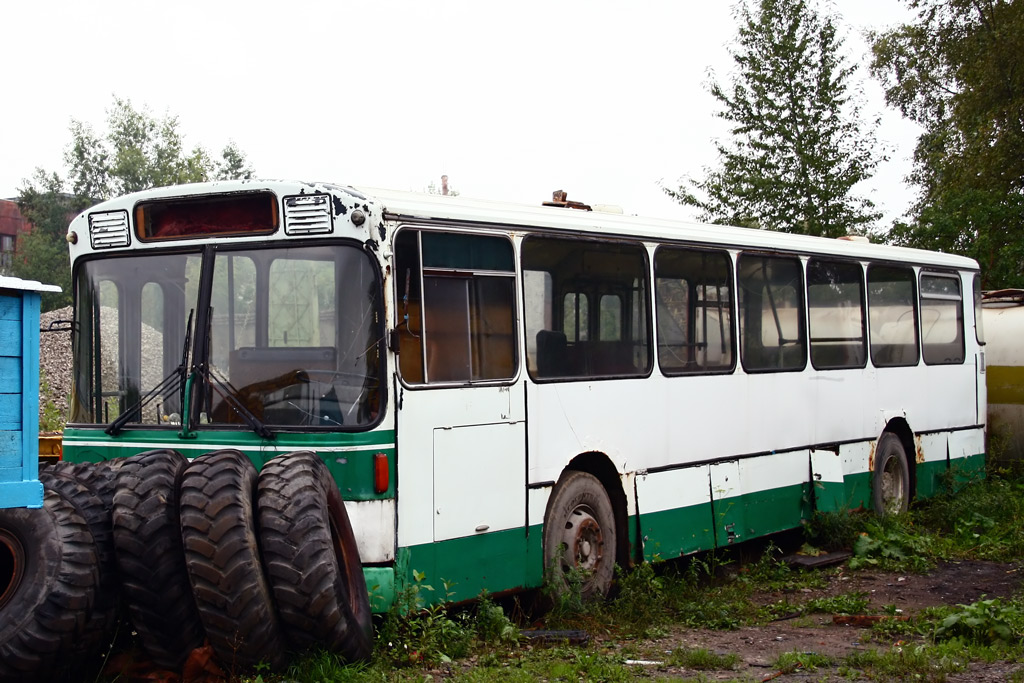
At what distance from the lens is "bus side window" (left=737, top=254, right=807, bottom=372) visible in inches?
429

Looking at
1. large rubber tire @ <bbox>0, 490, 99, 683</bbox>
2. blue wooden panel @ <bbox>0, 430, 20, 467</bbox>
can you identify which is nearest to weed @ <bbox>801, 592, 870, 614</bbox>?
large rubber tire @ <bbox>0, 490, 99, 683</bbox>

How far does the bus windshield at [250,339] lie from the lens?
707 centimetres

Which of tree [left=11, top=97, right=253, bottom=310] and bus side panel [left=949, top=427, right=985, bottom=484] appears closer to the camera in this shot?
bus side panel [left=949, top=427, right=985, bottom=484]

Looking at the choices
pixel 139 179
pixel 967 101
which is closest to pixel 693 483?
pixel 967 101

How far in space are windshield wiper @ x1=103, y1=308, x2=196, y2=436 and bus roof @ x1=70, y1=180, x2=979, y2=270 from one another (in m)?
0.91

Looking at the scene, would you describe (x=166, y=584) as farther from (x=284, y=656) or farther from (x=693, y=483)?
(x=693, y=483)

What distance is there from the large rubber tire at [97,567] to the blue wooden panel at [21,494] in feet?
2.66

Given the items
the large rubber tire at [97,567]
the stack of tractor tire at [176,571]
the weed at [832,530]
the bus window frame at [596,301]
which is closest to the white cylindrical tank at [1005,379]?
the weed at [832,530]

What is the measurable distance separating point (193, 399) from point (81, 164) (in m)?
66.2

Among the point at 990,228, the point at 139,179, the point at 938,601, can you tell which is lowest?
the point at 938,601

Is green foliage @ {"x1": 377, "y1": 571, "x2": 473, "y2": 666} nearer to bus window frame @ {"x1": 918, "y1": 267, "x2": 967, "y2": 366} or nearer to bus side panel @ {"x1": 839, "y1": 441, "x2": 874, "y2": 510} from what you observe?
bus side panel @ {"x1": 839, "y1": 441, "x2": 874, "y2": 510}

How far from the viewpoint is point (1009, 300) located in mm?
17906

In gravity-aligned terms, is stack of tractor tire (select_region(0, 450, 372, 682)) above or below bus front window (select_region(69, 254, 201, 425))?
below

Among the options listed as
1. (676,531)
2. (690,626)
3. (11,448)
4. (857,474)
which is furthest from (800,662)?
(857,474)
